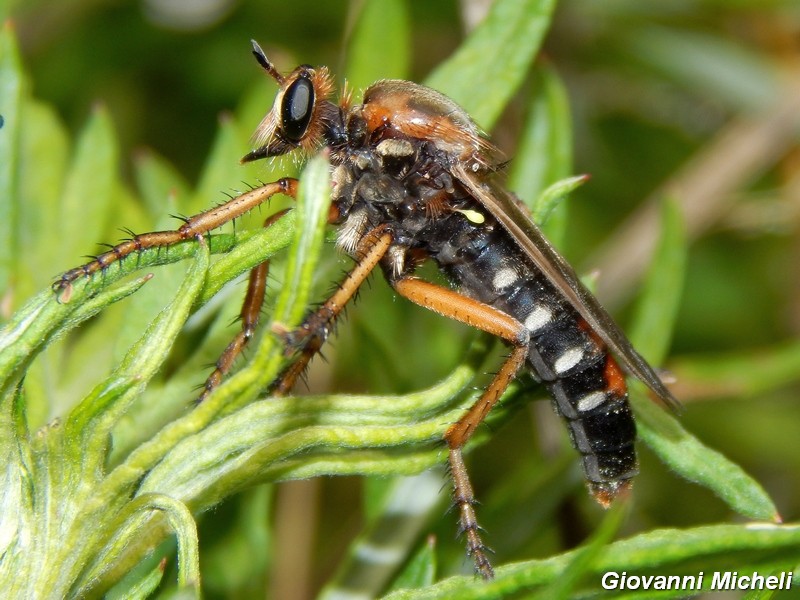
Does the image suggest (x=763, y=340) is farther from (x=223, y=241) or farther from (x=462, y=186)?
(x=223, y=241)

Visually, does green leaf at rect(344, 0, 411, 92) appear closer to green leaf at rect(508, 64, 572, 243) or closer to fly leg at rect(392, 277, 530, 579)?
green leaf at rect(508, 64, 572, 243)

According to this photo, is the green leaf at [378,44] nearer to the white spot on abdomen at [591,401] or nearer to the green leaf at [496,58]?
the green leaf at [496,58]

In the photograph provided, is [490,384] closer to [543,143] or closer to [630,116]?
[543,143]

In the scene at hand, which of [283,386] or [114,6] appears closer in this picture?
[283,386]

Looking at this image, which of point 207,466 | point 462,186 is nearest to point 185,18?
point 462,186

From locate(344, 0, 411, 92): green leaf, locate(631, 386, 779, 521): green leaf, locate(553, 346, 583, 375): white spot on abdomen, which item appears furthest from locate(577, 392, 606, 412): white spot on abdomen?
locate(344, 0, 411, 92): green leaf

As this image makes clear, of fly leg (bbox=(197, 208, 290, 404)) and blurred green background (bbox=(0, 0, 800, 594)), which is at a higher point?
blurred green background (bbox=(0, 0, 800, 594))

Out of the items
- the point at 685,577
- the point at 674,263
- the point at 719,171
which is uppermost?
the point at 719,171
